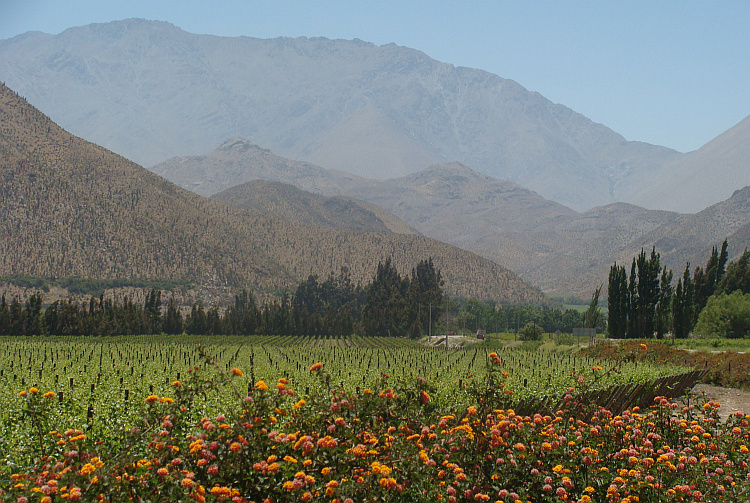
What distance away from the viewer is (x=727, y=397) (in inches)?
911

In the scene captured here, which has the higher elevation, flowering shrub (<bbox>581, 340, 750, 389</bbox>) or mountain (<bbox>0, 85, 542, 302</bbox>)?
mountain (<bbox>0, 85, 542, 302</bbox>)

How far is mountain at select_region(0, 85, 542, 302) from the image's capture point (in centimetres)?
11600

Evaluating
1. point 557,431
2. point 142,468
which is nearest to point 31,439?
point 142,468

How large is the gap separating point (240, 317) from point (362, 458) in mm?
84533

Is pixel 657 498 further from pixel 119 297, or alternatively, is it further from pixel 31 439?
pixel 119 297

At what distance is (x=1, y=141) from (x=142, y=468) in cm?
14267

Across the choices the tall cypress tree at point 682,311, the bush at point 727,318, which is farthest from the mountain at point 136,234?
the bush at point 727,318

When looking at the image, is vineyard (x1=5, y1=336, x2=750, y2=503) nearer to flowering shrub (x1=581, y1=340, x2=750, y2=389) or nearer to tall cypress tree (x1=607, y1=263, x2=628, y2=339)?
flowering shrub (x1=581, y1=340, x2=750, y2=389)

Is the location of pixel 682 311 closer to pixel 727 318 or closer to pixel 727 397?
pixel 727 318

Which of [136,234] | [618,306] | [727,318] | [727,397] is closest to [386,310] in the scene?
[618,306]

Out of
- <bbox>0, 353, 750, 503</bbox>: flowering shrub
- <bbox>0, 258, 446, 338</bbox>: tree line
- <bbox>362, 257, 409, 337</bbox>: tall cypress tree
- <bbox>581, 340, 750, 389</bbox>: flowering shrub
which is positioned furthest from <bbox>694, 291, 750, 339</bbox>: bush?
<bbox>0, 353, 750, 503</bbox>: flowering shrub

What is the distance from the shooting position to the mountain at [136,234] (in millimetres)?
116000

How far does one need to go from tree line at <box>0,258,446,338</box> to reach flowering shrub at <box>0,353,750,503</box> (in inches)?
2432

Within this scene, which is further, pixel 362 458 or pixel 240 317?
pixel 240 317
